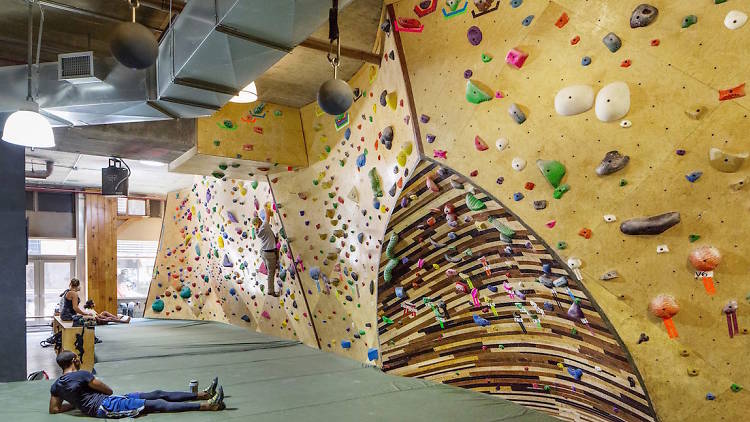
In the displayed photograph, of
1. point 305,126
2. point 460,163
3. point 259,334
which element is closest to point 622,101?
point 460,163

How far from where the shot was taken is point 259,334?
7.35 meters

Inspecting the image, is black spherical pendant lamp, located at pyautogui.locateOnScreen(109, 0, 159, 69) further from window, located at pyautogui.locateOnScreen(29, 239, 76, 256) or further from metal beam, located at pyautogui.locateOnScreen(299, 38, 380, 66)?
window, located at pyautogui.locateOnScreen(29, 239, 76, 256)

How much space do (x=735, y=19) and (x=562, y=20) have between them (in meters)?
0.80

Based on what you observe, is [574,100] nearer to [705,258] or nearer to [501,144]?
[501,144]

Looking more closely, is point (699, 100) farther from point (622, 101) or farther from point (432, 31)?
point (432, 31)

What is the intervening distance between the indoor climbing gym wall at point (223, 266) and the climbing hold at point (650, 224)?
4250 mm

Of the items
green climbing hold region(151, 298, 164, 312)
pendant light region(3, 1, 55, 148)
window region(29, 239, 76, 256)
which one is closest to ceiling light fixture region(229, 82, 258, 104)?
pendant light region(3, 1, 55, 148)

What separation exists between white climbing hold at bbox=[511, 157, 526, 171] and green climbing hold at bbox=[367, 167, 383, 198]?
1521mm

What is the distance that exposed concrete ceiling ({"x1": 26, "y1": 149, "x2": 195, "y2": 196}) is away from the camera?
764 centimetres

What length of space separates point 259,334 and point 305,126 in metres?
3.55

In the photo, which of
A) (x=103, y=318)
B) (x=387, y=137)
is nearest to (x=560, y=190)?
(x=387, y=137)

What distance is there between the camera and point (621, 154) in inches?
97.6

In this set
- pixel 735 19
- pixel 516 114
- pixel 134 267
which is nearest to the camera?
pixel 735 19

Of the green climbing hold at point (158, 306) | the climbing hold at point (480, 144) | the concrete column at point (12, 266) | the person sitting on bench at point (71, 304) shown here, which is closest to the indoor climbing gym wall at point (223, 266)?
the green climbing hold at point (158, 306)
